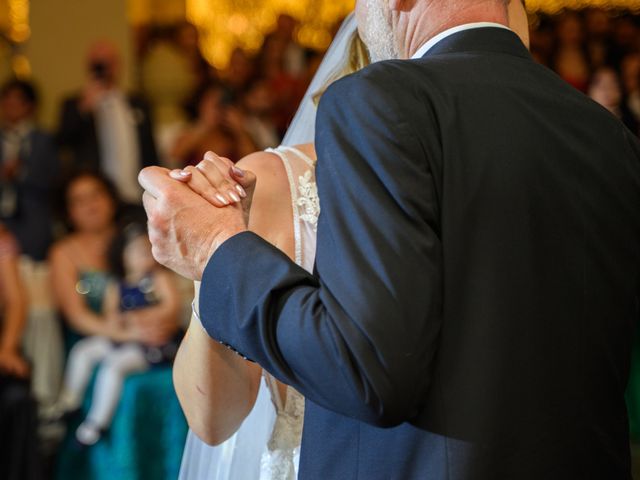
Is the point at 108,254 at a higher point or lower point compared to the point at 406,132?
lower

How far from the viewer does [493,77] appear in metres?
1.52

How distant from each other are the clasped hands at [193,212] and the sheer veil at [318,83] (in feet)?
2.47

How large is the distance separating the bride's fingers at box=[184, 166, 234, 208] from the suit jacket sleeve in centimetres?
13

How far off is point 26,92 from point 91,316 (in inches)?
73.6

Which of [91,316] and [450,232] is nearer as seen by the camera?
[450,232]

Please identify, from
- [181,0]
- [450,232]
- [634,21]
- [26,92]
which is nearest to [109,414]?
[26,92]

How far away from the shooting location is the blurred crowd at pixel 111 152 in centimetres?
457

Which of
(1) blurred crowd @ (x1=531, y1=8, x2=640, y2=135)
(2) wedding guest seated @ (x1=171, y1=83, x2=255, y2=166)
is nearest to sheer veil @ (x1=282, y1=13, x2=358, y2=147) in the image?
(2) wedding guest seated @ (x1=171, y1=83, x2=255, y2=166)

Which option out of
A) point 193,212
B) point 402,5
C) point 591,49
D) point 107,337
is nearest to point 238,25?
point 591,49

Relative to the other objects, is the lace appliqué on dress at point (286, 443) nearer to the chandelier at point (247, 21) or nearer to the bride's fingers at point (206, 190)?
the bride's fingers at point (206, 190)

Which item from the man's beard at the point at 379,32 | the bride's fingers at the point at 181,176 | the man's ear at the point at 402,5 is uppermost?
the man's ear at the point at 402,5

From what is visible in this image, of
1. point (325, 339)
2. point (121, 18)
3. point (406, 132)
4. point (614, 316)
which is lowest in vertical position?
point (121, 18)

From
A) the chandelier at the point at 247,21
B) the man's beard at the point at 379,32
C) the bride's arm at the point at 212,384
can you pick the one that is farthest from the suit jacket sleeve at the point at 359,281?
the chandelier at the point at 247,21

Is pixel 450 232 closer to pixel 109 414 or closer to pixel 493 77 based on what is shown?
pixel 493 77
